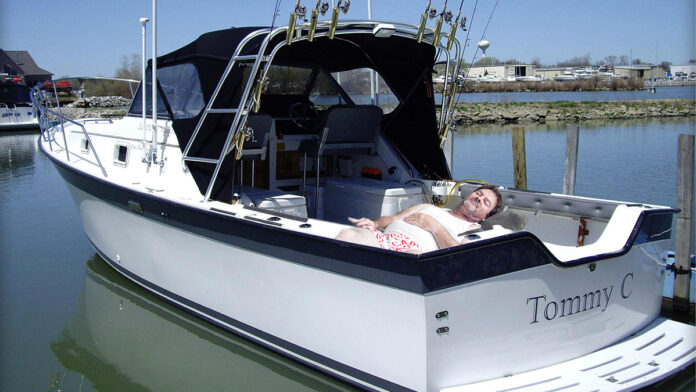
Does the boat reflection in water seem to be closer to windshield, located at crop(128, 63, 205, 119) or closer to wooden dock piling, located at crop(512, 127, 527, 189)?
windshield, located at crop(128, 63, 205, 119)

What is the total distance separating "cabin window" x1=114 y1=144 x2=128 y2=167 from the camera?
6477mm

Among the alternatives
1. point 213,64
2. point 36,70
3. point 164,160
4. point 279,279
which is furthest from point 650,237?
point 36,70

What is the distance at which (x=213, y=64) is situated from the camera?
5191 millimetres

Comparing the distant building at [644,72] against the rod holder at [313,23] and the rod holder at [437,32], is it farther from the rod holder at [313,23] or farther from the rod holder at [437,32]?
the rod holder at [313,23]

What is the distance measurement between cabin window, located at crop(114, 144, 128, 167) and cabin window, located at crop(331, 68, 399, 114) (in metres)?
2.45

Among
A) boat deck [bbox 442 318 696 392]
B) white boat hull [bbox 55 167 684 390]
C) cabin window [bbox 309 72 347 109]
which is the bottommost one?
boat deck [bbox 442 318 696 392]

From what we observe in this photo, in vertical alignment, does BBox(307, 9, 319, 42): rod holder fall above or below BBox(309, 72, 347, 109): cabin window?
above

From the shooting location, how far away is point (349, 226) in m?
4.38

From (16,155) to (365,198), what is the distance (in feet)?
58.5

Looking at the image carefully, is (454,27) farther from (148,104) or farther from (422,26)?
(148,104)

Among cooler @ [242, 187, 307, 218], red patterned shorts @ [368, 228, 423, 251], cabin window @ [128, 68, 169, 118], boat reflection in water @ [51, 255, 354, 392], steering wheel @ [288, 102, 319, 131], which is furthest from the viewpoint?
steering wheel @ [288, 102, 319, 131]

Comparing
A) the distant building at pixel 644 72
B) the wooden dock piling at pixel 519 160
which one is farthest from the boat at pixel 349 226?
the distant building at pixel 644 72

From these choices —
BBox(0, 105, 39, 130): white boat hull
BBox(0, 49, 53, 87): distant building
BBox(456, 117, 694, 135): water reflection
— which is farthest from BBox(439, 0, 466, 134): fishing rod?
BBox(0, 49, 53, 87): distant building

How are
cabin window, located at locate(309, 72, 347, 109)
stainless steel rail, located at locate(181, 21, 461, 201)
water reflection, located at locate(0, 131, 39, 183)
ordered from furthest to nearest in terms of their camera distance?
water reflection, located at locate(0, 131, 39, 183), cabin window, located at locate(309, 72, 347, 109), stainless steel rail, located at locate(181, 21, 461, 201)
